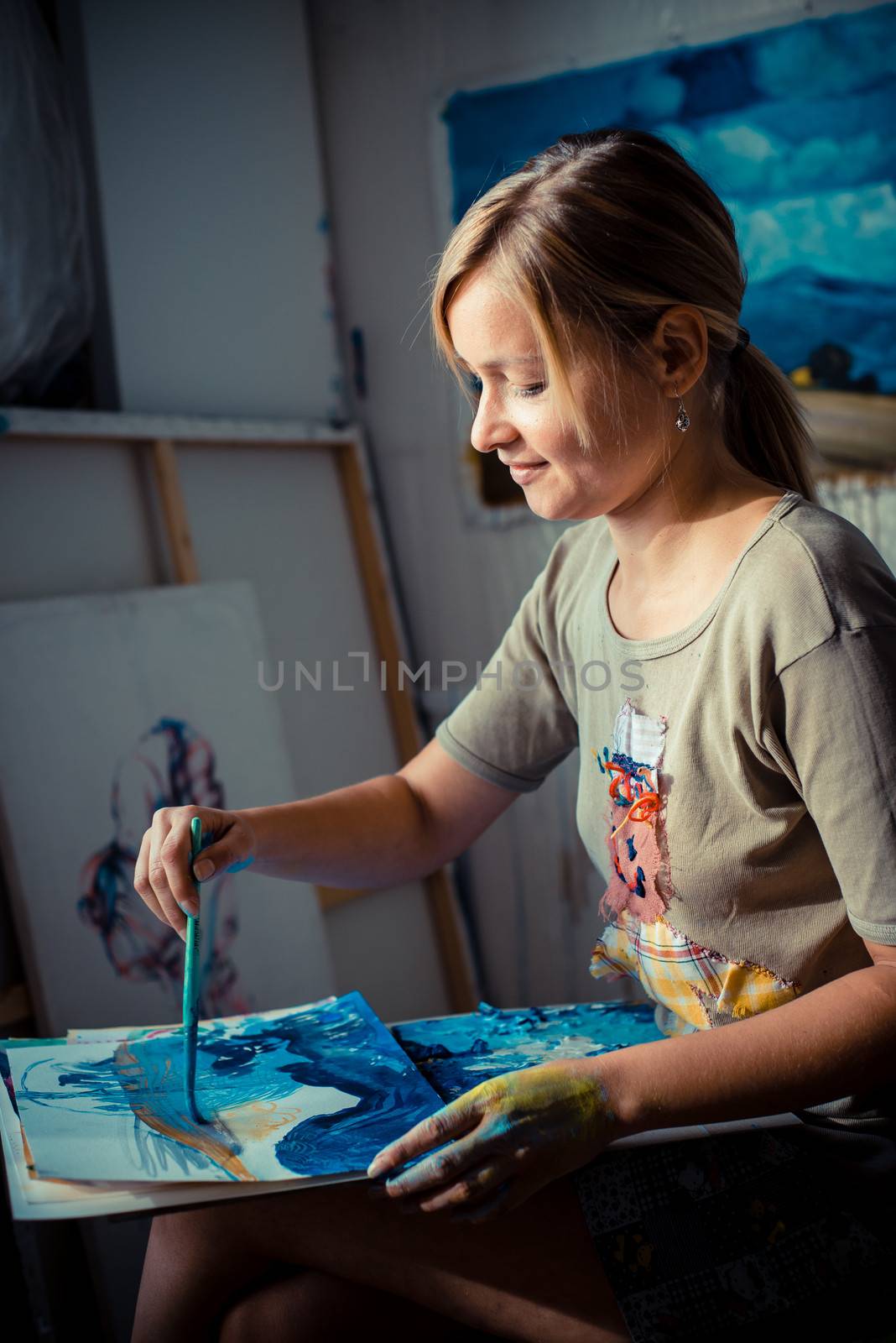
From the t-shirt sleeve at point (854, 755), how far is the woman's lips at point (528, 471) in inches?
10.9

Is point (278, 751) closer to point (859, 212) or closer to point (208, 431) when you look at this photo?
point (208, 431)

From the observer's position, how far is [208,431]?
1878mm

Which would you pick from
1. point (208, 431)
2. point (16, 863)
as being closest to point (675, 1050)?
point (16, 863)

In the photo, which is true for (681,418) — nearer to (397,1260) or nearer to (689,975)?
(689,975)

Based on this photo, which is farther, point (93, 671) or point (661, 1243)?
point (93, 671)

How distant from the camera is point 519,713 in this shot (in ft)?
3.96

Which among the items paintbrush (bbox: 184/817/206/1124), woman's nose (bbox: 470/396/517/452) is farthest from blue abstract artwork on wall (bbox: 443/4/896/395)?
paintbrush (bbox: 184/817/206/1124)

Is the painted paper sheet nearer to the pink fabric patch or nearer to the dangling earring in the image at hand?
the pink fabric patch

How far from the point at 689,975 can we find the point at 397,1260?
326 millimetres

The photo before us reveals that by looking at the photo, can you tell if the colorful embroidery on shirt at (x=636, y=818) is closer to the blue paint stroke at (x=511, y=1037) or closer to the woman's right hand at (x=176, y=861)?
the blue paint stroke at (x=511, y=1037)

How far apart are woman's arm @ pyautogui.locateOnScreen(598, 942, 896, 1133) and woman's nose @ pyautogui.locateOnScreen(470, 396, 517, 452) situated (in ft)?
1.63

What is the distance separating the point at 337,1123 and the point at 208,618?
42.7 inches

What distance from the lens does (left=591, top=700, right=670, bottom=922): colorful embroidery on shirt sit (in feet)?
3.24

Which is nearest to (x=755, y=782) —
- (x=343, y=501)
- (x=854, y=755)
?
(x=854, y=755)
